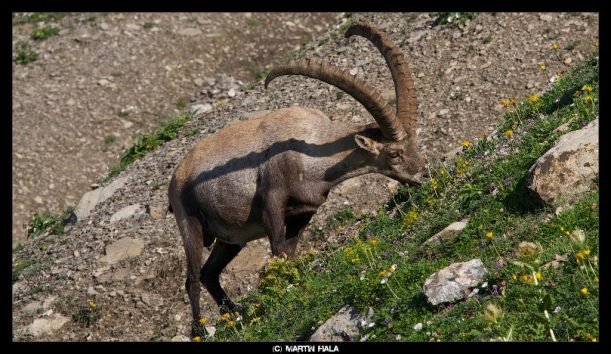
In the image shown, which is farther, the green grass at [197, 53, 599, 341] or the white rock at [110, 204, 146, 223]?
the white rock at [110, 204, 146, 223]

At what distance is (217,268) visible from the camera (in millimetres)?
14367

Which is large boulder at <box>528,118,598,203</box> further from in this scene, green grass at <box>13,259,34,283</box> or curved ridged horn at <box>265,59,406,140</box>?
green grass at <box>13,259,34,283</box>

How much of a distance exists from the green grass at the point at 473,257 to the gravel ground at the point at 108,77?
8.66 metres

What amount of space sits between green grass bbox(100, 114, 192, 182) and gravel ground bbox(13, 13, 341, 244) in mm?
1291

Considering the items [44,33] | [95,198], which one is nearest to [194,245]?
[95,198]

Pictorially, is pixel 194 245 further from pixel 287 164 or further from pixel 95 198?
pixel 95 198

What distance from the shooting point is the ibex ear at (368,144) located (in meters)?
13.0

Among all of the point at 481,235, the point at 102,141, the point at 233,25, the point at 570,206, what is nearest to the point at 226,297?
the point at 481,235

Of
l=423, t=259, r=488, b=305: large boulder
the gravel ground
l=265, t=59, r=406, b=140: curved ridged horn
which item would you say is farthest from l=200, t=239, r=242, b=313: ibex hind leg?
the gravel ground

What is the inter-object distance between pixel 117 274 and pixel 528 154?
7063 mm

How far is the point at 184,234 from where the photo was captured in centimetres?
1387

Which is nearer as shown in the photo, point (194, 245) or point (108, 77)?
point (194, 245)

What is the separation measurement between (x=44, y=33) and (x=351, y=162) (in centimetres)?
1514

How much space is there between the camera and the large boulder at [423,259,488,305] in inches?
380
